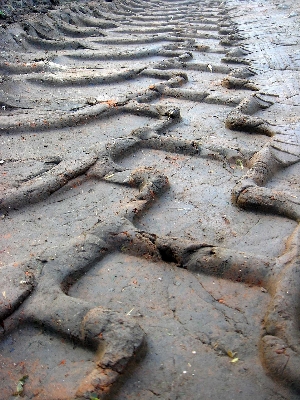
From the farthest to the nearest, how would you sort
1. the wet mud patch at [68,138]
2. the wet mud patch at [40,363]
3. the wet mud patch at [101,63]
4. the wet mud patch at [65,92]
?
the wet mud patch at [101,63], the wet mud patch at [65,92], the wet mud patch at [68,138], the wet mud patch at [40,363]

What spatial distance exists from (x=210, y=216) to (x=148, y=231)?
35 centimetres

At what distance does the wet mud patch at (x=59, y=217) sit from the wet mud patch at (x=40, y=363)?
410mm

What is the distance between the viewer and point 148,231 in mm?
2205

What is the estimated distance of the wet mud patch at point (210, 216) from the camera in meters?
2.14

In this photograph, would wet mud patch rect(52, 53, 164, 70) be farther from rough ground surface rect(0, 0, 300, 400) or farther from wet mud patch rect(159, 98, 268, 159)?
wet mud patch rect(159, 98, 268, 159)

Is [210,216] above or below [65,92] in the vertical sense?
below

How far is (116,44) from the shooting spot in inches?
232

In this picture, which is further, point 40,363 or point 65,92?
point 65,92

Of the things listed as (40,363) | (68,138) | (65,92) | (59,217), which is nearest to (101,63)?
(65,92)

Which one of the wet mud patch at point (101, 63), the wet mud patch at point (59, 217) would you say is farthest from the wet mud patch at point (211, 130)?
the wet mud patch at point (101, 63)

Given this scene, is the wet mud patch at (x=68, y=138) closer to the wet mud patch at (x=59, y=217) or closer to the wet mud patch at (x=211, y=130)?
the wet mud patch at (x=211, y=130)

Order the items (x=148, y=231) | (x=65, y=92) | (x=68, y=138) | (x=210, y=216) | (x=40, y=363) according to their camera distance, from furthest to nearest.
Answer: (x=65, y=92), (x=68, y=138), (x=210, y=216), (x=148, y=231), (x=40, y=363)

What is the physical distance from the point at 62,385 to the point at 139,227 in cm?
94

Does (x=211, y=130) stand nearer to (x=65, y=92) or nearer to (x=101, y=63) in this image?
(x=65, y=92)
